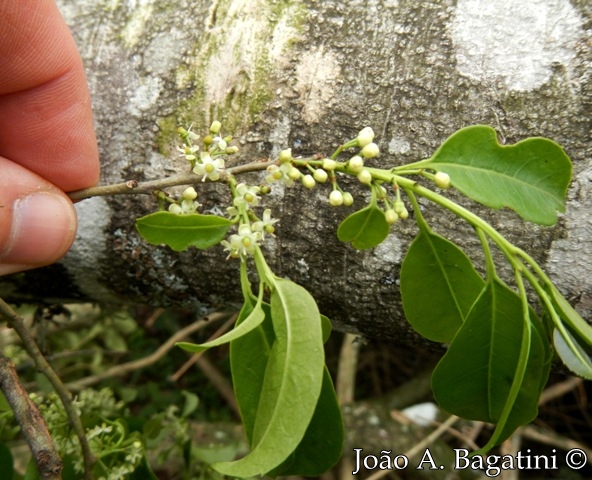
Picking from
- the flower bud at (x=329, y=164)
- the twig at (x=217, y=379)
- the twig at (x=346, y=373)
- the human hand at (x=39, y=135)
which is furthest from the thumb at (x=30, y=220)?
the twig at (x=217, y=379)

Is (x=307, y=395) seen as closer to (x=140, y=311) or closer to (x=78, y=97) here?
(x=78, y=97)

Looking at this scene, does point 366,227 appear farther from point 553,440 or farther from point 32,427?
point 553,440

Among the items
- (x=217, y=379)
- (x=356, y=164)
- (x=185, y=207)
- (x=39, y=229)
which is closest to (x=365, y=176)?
(x=356, y=164)

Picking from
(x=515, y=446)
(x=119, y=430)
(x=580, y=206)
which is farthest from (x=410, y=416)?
(x=580, y=206)

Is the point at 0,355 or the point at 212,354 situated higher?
the point at 0,355

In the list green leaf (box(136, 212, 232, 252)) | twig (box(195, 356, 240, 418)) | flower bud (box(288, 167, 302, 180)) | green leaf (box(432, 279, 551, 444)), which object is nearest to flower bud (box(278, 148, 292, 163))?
flower bud (box(288, 167, 302, 180))

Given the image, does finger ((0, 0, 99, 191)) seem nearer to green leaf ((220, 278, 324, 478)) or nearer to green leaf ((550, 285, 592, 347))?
green leaf ((220, 278, 324, 478))
